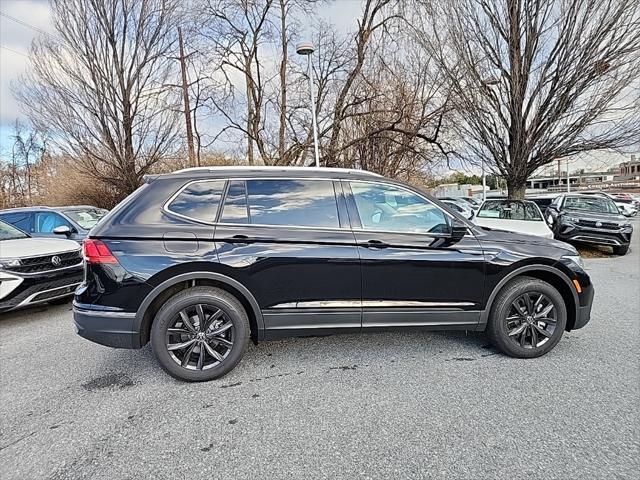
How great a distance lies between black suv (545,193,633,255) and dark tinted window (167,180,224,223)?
985 centimetres

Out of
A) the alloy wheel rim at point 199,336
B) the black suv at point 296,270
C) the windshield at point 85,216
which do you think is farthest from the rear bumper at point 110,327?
the windshield at point 85,216

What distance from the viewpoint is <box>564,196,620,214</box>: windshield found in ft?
32.1

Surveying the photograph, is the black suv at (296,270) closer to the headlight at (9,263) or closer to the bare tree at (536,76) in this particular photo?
the headlight at (9,263)

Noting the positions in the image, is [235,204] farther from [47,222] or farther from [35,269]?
[47,222]

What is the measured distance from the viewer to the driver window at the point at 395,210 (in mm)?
3207

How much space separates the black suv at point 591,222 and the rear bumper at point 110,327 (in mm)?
10494

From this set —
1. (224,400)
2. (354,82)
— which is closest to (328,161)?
(354,82)

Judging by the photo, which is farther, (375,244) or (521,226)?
(521,226)

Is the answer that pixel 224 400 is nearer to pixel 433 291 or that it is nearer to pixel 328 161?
pixel 433 291

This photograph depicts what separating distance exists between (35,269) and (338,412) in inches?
180

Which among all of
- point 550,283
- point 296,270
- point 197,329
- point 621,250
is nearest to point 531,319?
point 550,283

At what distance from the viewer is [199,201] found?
304 centimetres

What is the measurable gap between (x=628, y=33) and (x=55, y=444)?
10.9 m

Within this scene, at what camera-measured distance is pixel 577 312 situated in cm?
337
